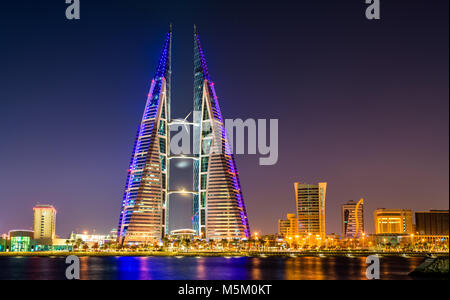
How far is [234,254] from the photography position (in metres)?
193

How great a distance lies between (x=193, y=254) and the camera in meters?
192

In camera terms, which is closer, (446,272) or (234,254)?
(446,272)
